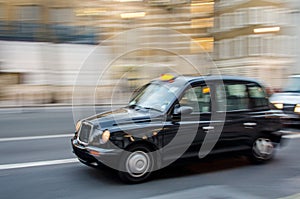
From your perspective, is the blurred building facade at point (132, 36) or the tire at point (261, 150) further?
the blurred building facade at point (132, 36)

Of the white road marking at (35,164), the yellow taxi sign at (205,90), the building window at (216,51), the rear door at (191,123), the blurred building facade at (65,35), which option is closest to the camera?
the rear door at (191,123)

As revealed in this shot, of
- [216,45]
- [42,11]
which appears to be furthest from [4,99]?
[216,45]

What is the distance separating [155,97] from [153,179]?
1.40 metres

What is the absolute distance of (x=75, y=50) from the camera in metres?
29.2

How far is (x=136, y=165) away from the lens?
5574 millimetres

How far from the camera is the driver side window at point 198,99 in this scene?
5.95 meters

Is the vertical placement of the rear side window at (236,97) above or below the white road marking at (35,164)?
above

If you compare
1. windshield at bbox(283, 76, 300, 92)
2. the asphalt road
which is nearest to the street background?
the asphalt road

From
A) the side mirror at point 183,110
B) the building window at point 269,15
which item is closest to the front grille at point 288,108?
the side mirror at point 183,110

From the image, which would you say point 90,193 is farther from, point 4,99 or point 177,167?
point 4,99

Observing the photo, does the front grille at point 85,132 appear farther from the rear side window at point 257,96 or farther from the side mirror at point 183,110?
the rear side window at point 257,96

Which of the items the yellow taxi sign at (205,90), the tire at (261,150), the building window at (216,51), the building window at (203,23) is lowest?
the tire at (261,150)

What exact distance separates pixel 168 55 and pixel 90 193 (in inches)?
775

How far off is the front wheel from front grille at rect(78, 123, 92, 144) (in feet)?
2.31
